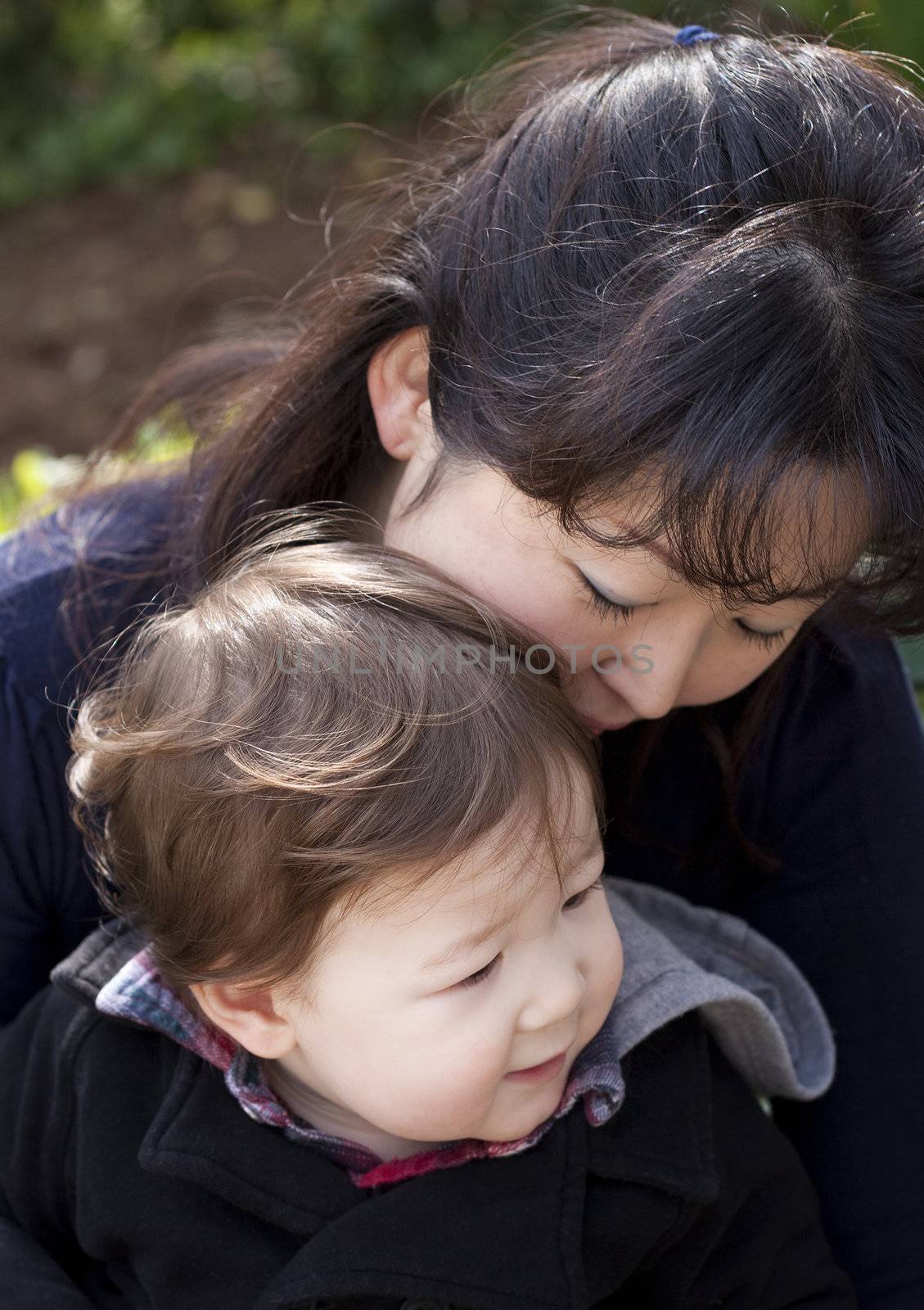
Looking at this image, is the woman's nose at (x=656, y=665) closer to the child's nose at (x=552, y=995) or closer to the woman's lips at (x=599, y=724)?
the woman's lips at (x=599, y=724)

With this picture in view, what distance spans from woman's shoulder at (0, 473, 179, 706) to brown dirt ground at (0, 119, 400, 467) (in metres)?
3.42

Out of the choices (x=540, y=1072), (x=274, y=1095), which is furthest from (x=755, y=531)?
(x=274, y=1095)

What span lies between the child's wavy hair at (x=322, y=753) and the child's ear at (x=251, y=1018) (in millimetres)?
45

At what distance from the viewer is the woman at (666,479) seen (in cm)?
150

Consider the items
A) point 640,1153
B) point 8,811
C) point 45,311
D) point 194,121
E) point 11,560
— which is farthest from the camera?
point 194,121

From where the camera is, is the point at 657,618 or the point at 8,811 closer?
the point at 657,618

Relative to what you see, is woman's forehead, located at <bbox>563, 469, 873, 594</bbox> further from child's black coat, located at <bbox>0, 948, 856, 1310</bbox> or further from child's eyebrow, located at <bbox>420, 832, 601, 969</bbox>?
child's black coat, located at <bbox>0, 948, 856, 1310</bbox>

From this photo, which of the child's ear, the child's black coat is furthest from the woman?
the child's ear

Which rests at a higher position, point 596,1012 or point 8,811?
point 8,811

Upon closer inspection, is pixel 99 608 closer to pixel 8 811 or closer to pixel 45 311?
pixel 8 811

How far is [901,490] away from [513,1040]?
737 millimetres

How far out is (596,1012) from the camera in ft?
5.52

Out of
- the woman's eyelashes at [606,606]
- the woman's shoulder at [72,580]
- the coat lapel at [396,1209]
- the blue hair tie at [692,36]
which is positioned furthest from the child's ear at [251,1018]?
the blue hair tie at [692,36]

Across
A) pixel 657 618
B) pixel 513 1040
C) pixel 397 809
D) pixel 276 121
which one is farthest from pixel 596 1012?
pixel 276 121
